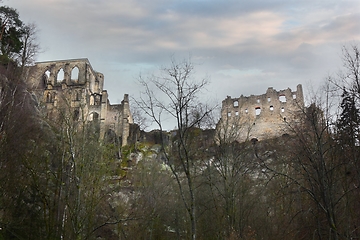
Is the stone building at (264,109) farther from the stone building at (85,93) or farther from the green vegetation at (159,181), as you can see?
the green vegetation at (159,181)

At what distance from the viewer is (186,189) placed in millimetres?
23656

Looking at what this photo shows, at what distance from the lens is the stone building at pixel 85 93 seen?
44.2m

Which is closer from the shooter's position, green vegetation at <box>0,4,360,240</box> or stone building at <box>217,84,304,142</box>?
green vegetation at <box>0,4,360,240</box>

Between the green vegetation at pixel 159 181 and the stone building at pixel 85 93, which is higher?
the stone building at pixel 85 93

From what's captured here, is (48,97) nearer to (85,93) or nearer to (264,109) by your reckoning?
(85,93)

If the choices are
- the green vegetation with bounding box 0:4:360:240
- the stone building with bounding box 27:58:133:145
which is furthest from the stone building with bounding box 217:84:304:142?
the green vegetation with bounding box 0:4:360:240

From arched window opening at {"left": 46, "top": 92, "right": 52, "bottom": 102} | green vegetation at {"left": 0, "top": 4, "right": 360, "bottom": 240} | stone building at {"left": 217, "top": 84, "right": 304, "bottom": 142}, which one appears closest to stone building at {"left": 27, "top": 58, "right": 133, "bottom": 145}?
arched window opening at {"left": 46, "top": 92, "right": 52, "bottom": 102}

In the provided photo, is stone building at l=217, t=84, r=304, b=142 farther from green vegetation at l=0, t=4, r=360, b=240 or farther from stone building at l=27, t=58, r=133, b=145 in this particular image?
green vegetation at l=0, t=4, r=360, b=240

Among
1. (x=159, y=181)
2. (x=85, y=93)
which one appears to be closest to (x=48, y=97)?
(x=85, y=93)

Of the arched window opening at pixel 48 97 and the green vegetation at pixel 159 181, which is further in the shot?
the arched window opening at pixel 48 97

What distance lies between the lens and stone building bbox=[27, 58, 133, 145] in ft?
145

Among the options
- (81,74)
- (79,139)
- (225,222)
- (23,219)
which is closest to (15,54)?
(79,139)

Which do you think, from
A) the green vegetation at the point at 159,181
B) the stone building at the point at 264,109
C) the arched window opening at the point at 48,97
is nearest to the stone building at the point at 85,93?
the arched window opening at the point at 48,97

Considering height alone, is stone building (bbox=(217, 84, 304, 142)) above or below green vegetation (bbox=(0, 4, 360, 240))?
above
